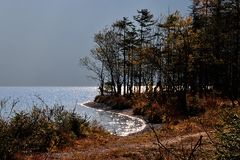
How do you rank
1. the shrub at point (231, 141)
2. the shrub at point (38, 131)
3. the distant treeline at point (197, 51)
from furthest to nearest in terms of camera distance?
the distant treeline at point (197, 51) → the shrub at point (38, 131) → the shrub at point (231, 141)

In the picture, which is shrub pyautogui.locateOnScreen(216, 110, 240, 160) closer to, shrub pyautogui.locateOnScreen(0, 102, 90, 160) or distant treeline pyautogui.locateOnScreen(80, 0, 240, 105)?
shrub pyautogui.locateOnScreen(0, 102, 90, 160)

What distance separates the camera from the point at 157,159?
38.3ft

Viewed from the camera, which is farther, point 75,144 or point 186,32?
point 186,32

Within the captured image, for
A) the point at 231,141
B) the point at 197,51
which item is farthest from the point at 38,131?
the point at 197,51

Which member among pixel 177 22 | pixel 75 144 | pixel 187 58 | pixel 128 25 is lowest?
pixel 75 144

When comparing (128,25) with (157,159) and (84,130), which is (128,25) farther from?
(157,159)

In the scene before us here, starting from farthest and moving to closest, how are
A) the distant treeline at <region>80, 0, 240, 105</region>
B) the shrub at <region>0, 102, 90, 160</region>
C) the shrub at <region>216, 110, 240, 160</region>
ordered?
the distant treeline at <region>80, 0, 240, 105</region> → the shrub at <region>0, 102, 90, 160</region> → the shrub at <region>216, 110, 240, 160</region>

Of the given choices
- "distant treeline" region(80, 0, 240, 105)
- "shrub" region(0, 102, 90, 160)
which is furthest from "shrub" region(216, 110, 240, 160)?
"distant treeline" region(80, 0, 240, 105)

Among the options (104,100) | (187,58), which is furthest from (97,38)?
(187,58)

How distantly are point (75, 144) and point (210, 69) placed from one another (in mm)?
34855

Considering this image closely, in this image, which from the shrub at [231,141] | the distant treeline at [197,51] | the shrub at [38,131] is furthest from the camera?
the distant treeline at [197,51]

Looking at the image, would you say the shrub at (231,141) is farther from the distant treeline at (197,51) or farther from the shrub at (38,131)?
the distant treeline at (197,51)

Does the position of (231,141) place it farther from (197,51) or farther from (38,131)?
(197,51)

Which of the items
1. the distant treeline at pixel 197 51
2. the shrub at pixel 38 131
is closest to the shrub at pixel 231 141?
the shrub at pixel 38 131
